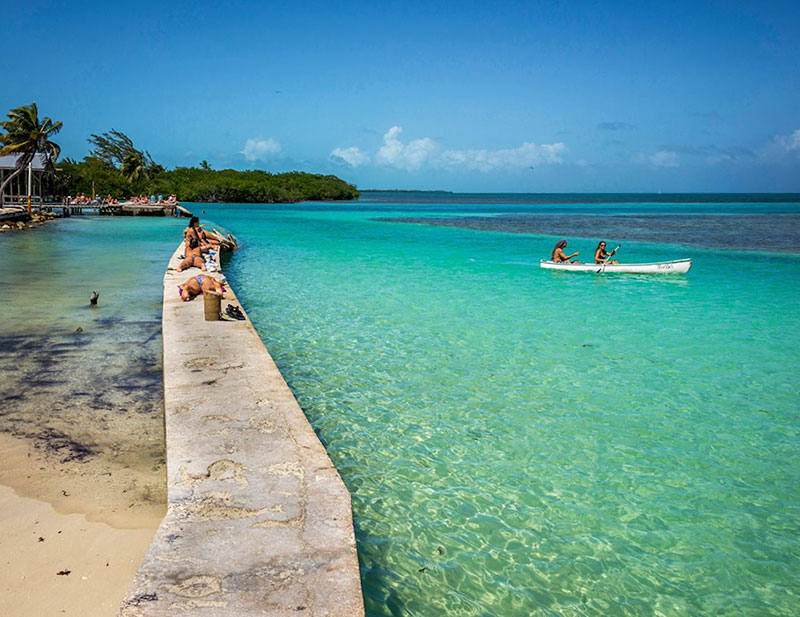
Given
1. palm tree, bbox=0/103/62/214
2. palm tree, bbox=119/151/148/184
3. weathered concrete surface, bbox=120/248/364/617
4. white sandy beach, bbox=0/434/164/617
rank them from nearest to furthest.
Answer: weathered concrete surface, bbox=120/248/364/617, white sandy beach, bbox=0/434/164/617, palm tree, bbox=0/103/62/214, palm tree, bbox=119/151/148/184

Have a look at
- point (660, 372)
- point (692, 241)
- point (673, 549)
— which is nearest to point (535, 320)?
point (660, 372)

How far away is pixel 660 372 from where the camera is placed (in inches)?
327

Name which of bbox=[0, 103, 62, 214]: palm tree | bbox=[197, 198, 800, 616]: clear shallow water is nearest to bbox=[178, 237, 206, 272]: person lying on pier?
bbox=[197, 198, 800, 616]: clear shallow water

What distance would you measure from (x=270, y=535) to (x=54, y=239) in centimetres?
2607

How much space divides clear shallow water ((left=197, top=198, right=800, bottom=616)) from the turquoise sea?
20mm

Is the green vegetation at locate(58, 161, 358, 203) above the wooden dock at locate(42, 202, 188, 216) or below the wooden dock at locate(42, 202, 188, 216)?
above

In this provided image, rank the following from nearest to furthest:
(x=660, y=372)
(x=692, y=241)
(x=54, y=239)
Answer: (x=660, y=372) → (x=54, y=239) → (x=692, y=241)

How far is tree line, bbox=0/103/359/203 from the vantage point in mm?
35906

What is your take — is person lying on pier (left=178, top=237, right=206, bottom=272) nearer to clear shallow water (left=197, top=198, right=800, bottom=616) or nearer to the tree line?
clear shallow water (left=197, top=198, right=800, bottom=616)

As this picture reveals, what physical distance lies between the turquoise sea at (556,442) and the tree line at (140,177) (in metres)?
27.1

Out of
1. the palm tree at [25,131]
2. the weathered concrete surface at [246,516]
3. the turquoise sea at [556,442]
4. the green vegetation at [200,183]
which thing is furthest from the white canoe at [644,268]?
the green vegetation at [200,183]

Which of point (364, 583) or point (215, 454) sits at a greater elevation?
point (215, 454)

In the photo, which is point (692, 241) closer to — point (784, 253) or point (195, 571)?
point (784, 253)

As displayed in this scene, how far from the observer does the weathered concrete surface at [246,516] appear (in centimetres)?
281
